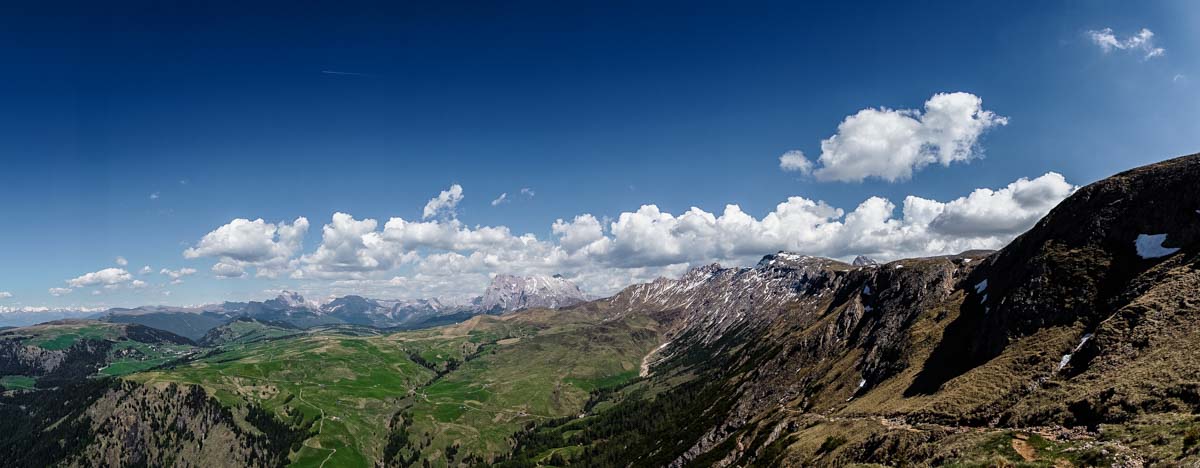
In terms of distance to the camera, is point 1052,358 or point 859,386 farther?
point 859,386

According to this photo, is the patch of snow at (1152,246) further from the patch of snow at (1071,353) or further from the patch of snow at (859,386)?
the patch of snow at (859,386)

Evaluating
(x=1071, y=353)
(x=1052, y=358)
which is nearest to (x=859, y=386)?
(x=1052, y=358)

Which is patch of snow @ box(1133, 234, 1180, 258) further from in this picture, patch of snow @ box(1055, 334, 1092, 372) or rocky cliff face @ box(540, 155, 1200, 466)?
patch of snow @ box(1055, 334, 1092, 372)

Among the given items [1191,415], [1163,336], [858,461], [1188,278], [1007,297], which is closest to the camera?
[1191,415]

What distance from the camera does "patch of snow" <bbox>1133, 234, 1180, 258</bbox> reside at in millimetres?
81206

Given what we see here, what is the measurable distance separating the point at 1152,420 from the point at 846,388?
312 feet

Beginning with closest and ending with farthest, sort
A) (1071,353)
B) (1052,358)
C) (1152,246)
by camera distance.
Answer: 1. (1071,353)
2. (1052,358)
3. (1152,246)

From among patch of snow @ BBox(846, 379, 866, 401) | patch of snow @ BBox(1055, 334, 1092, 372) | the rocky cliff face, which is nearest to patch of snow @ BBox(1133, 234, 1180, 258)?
the rocky cliff face

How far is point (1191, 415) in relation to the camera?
43.0m

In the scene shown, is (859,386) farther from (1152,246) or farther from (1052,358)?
(1152,246)

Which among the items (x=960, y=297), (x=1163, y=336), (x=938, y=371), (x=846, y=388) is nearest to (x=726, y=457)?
(x=846, y=388)

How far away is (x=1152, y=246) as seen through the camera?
277 feet

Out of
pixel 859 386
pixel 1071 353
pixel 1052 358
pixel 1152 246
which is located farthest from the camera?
pixel 859 386

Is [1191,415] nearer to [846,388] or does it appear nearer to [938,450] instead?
[938,450]
